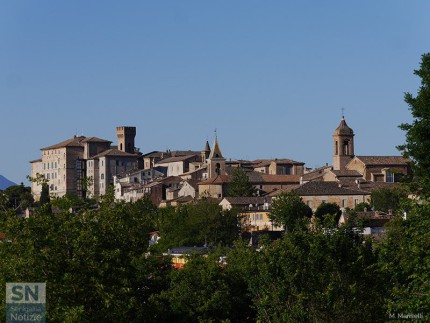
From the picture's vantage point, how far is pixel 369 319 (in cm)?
3153

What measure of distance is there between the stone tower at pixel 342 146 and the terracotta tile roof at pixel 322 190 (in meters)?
20.9

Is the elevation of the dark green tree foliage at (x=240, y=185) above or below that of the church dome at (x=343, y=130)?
below

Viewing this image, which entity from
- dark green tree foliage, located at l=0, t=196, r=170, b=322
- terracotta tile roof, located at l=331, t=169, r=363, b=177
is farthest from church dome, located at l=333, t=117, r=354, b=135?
dark green tree foliage, located at l=0, t=196, r=170, b=322

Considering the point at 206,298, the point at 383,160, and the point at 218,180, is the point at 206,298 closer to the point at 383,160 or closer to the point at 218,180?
the point at 383,160

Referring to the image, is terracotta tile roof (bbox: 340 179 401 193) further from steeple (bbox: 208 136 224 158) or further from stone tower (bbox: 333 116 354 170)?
steeple (bbox: 208 136 224 158)

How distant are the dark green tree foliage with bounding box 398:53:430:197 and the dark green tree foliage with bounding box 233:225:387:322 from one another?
2.65 meters

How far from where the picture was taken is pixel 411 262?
26.3 meters

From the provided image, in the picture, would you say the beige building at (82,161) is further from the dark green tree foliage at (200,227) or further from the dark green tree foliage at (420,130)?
the dark green tree foliage at (420,130)

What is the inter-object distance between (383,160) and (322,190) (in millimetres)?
15663

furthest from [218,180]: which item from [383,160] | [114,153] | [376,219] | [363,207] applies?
[376,219]

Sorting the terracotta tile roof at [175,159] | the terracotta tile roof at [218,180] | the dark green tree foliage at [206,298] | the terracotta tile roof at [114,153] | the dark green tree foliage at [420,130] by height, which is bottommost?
the dark green tree foliage at [206,298]

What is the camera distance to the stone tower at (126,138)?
16788cm

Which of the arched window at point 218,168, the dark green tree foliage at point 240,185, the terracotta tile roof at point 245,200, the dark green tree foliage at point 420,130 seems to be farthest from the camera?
Answer: the arched window at point 218,168

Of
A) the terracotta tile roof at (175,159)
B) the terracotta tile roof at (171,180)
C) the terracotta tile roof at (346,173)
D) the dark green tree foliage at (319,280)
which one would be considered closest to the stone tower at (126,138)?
the terracotta tile roof at (175,159)
